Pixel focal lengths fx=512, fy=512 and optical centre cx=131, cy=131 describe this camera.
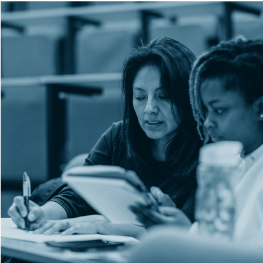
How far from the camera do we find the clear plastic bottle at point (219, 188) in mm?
801

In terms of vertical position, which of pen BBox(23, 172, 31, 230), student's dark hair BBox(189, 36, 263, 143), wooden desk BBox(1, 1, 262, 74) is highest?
wooden desk BBox(1, 1, 262, 74)

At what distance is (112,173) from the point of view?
919 millimetres

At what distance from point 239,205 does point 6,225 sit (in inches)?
26.3

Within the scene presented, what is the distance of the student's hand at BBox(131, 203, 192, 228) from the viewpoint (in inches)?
36.2

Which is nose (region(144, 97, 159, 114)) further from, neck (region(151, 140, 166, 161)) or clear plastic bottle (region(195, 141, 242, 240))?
clear plastic bottle (region(195, 141, 242, 240))

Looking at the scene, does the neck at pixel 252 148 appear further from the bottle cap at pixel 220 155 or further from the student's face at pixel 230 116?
the bottle cap at pixel 220 155

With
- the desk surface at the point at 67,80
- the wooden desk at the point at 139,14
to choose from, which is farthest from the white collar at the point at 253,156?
the wooden desk at the point at 139,14

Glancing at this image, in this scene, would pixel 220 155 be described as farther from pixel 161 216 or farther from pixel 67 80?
pixel 67 80

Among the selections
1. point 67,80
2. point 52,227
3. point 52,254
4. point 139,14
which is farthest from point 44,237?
point 139,14

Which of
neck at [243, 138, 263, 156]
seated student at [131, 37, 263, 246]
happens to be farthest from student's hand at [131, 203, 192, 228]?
neck at [243, 138, 263, 156]

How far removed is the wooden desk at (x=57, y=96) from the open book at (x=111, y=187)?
4.98 feet

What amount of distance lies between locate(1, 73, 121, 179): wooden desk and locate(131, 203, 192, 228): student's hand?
63.6 inches

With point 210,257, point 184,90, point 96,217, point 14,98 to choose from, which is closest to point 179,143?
point 184,90

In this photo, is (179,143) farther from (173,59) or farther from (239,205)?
(239,205)
